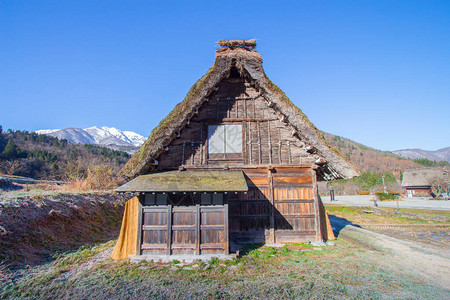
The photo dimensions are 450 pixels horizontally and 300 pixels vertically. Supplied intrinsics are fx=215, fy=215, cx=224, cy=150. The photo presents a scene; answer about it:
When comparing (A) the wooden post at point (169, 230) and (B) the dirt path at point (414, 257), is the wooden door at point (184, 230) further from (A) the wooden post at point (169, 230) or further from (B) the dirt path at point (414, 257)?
(B) the dirt path at point (414, 257)

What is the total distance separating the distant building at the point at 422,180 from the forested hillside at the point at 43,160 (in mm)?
60854

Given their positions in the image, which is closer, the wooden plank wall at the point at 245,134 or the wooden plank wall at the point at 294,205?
the wooden plank wall at the point at 294,205

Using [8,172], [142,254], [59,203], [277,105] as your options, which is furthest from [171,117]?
[8,172]

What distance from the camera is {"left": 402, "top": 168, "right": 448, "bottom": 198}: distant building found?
1815 inches

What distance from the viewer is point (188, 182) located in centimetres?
746

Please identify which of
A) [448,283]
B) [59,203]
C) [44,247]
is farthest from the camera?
[59,203]

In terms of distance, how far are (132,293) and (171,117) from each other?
589cm

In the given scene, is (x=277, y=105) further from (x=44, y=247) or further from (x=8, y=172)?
(x=8, y=172)

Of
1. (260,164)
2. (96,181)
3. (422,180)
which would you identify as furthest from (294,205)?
(422,180)

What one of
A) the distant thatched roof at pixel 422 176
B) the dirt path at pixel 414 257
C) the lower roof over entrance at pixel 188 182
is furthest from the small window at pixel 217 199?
the distant thatched roof at pixel 422 176

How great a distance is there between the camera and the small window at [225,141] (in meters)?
9.27

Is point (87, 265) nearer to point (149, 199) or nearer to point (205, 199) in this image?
point (149, 199)

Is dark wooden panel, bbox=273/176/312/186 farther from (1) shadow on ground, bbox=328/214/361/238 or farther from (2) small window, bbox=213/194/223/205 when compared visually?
(1) shadow on ground, bbox=328/214/361/238

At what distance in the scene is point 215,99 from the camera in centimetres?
972
